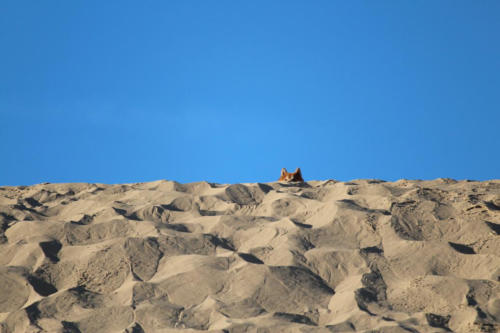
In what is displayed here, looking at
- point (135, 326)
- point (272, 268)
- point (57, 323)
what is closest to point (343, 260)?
point (272, 268)

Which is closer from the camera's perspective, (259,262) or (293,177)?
(259,262)

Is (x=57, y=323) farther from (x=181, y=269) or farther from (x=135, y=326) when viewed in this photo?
(x=181, y=269)

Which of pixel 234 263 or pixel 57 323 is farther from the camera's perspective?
pixel 234 263

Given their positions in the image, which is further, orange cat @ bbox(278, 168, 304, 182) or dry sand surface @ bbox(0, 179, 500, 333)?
orange cat @ bbox(278, 168, 304, 182)

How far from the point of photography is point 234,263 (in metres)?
4.77

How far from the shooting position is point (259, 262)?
4.84 m

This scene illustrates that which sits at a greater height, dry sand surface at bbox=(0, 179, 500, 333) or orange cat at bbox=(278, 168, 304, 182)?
orange cat at bbox=(278, 168, 304, 182)

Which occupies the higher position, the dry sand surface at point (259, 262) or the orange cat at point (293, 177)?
the orange cat at point (293, 177)

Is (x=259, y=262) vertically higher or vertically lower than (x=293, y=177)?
lower

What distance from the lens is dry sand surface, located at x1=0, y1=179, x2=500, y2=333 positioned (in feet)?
13.6

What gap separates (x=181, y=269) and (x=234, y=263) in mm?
436

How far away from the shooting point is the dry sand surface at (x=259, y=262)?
415 cm

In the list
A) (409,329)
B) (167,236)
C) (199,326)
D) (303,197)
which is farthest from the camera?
(303,197)

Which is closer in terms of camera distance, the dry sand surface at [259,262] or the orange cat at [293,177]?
the dry sand surface at [259,262]
